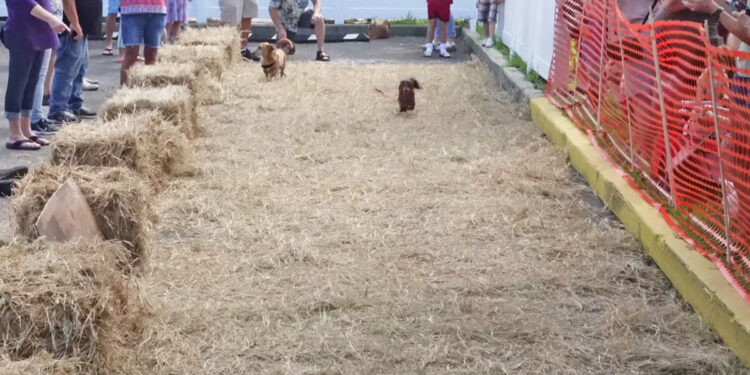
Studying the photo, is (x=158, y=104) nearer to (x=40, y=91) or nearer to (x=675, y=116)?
(x=40, y=91)

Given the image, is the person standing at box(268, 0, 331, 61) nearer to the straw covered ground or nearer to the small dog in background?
the small dog in background

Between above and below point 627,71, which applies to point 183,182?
below

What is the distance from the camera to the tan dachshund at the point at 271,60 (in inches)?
498

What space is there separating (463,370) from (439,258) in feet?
5.06

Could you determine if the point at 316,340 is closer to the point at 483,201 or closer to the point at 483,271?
the point at 483,271

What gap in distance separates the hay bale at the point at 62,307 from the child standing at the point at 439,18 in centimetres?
1217

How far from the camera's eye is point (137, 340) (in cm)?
438

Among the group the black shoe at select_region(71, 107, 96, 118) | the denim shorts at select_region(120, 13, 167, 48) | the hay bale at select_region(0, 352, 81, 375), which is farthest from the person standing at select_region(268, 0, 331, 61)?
the hay bale at select_region(0, 352, 81, 375)

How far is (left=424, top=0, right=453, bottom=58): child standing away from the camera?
15844mm

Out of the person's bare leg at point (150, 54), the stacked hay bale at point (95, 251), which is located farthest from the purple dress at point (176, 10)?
the stacked hay bale at point (95, 251)

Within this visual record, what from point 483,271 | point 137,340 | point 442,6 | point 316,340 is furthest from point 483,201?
point 442,6

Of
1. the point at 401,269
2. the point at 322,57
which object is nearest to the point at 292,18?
the point at 322,57

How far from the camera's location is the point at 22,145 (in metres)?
8.16

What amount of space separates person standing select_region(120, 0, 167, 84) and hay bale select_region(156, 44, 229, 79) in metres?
0.31
